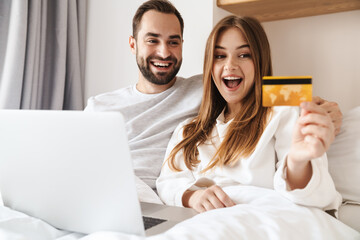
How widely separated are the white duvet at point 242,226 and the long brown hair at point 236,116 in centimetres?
26

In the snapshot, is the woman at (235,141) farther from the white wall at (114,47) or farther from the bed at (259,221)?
the white wall at (114,47)

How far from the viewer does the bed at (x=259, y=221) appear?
78 centimetres

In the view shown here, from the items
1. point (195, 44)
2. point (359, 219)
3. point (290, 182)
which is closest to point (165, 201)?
point (290, 182)

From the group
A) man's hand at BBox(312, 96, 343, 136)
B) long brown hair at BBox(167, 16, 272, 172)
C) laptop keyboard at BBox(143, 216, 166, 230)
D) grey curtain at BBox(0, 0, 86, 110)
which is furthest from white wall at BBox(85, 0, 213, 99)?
laptop keyboard at BBox(143, 216, 166, 230)

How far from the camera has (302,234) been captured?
0.88 m

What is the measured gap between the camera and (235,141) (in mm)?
1277

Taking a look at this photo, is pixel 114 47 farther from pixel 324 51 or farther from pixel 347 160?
pixel 347 160

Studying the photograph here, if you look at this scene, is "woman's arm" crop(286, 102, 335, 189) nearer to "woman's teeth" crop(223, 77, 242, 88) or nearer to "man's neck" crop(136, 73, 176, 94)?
"woman's teeth" crop(223, 77, 242, 88)

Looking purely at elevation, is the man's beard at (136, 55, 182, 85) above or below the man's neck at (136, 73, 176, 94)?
above

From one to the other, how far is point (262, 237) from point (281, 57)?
1291 millimetres

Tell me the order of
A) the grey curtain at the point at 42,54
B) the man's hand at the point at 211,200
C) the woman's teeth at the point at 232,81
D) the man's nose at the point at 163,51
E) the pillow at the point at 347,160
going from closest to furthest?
the man's hand at the point at 211,200, the pillow at the point at 347,160, the woman's teeth at the point at 232,81, the man's nose at the point at 163,51, the grey curtain at the point at 42,54

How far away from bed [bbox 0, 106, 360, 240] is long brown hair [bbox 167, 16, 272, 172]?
0.47 ft

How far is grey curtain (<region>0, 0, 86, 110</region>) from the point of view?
194 cm

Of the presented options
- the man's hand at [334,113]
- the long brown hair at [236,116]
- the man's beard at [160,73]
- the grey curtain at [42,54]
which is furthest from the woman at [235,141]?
the grey curtain at [42,54]
